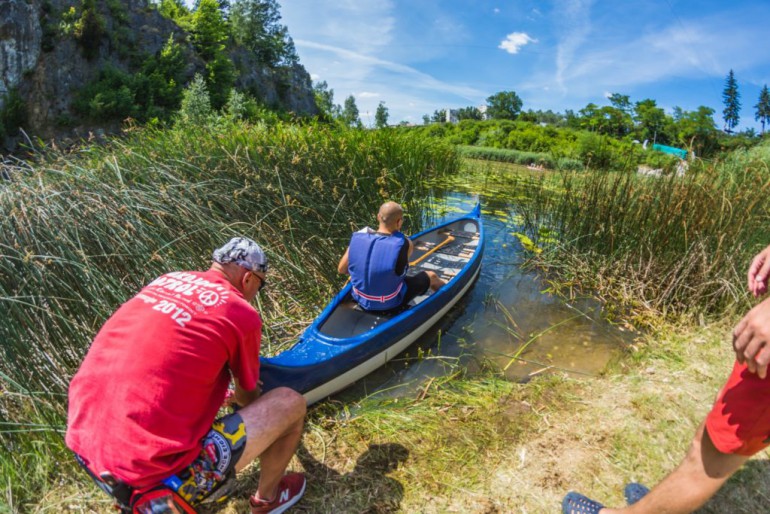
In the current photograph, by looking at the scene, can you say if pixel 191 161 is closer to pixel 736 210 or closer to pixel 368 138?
pixel 368 138

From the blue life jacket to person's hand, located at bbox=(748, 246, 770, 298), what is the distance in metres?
2.49

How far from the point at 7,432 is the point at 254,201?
285 cm

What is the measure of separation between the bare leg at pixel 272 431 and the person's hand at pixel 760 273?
208 centimetres

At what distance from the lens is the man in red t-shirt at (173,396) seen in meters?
1.39

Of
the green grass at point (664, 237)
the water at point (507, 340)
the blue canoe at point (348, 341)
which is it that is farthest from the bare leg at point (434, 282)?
the green grass at point (664, 237)

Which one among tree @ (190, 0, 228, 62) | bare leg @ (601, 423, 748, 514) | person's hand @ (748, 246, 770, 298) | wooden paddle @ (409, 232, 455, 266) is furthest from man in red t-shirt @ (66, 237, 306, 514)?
tree @ (190, 0, 228, 62)

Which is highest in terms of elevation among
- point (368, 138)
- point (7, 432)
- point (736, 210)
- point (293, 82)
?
point (293, 82)

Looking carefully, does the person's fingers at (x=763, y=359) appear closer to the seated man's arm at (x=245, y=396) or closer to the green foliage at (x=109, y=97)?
the seated man's arm at (x=245, y=396)

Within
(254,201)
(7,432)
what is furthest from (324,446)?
(254,201)

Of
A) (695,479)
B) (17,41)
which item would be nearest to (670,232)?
(695,479)

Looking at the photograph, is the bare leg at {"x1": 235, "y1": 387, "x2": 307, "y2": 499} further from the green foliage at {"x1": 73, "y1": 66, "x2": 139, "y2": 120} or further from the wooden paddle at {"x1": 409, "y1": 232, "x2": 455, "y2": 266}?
the green foliage at {"x1": 73, "y1": 66, "x2": 139, "y2": 120}

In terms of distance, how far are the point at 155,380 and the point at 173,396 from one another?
0.10m

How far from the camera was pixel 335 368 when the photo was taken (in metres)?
3.16

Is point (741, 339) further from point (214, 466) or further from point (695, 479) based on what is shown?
point (214, 466)
